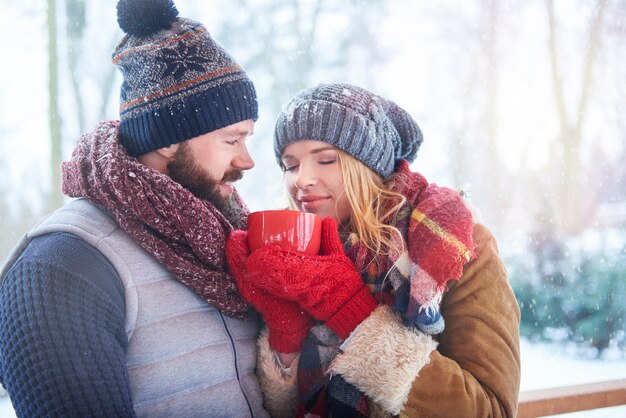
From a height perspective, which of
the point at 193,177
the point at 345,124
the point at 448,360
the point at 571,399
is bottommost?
the point at 571,399

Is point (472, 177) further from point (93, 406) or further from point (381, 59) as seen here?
point (93, 406)

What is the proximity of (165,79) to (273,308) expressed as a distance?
587 millimetres

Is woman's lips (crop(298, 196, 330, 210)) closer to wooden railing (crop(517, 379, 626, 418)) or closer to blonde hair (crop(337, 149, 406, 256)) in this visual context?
blonde hair (crop(337, 149, 406, 256))

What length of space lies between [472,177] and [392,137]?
1.59 metres

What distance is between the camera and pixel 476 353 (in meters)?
1.08

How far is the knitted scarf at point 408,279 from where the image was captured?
1.04m

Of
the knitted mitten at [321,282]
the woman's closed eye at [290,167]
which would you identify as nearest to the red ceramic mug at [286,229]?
the knitted mitten at [321,282]

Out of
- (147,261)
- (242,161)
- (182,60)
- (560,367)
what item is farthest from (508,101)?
(147,261)

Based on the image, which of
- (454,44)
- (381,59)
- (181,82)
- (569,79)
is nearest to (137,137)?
(181,82)

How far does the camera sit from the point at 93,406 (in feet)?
2.76

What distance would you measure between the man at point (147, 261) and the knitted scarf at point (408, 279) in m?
0.15

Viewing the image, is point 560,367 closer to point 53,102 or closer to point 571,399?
point 571,399

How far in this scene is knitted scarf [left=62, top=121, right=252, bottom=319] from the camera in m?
1.04

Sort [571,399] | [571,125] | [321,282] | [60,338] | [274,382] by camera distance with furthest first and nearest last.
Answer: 1. [571,125]
2. [571,399]
3. [274,382]
4. [321,282]
5. [60,338]
